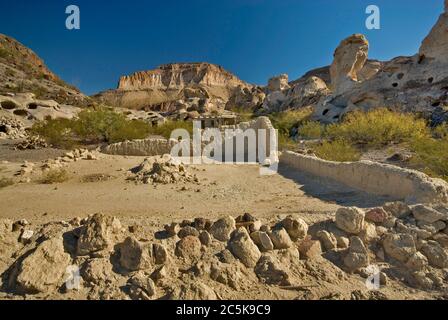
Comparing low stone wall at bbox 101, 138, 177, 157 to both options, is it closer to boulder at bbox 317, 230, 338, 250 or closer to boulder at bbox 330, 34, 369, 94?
boulder at bbox 317, 230, 338, 250

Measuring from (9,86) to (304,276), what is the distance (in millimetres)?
34633

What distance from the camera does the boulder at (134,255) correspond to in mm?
2545

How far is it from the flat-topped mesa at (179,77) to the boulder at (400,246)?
254 feet

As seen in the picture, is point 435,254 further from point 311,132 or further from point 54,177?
point 311,132

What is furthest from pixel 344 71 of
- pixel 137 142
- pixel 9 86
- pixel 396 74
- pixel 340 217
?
pixel 9 86

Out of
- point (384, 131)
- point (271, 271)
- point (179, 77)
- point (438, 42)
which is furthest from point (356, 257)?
point (179, 77)

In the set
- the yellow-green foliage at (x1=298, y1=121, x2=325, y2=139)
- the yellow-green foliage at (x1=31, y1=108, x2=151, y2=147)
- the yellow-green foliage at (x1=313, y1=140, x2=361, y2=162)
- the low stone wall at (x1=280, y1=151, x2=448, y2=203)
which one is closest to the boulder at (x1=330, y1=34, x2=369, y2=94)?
the yellow-green foliage at (x1=298, y1=121, x2=325, y2=139)

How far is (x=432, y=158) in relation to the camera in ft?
20.4

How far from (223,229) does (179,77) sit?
8354cm

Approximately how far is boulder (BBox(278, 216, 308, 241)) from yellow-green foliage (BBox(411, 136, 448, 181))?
4162 millimetres

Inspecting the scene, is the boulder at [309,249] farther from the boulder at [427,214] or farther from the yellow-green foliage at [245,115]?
the yellow-green foliage at [245,115]
